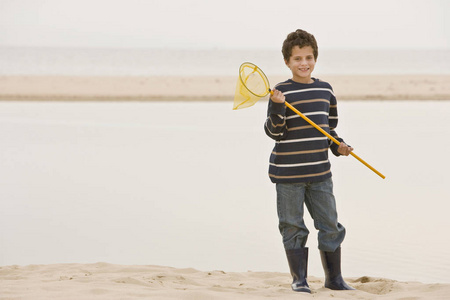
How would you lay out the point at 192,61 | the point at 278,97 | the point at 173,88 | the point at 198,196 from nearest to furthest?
the point at 278,97, the point at 198,196, the point at 173,88, the point at 192,61

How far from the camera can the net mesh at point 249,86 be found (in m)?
3.42

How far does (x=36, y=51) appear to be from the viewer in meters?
35.4

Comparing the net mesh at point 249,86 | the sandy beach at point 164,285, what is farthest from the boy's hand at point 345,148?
the sandy beach at point 164,285

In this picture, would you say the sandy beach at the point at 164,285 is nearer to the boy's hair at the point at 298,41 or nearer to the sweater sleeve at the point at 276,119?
the sweater sleeve at the point at 276,119

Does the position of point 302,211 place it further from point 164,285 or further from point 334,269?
point 164,285

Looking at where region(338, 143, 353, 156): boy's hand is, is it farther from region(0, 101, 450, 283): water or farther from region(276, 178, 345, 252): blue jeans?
region(0, 101, 450, 283): water

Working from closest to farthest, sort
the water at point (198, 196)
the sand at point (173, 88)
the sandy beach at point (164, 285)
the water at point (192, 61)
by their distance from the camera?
1. the sandy beach at point (164, 285)
2. the water at point (198, 196)
3. the sand at point (173, 88)
4. the water at point (192, 61)

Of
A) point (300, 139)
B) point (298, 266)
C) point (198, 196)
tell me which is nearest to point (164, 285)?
point (298, 266)

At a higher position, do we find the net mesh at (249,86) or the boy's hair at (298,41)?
the boy's hair at (298,41)

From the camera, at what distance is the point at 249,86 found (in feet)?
11.3

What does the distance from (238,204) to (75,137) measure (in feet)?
12.2

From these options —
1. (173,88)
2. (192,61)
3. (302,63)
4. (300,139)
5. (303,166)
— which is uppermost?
(192,61)

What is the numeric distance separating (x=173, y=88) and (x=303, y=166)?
1248cm

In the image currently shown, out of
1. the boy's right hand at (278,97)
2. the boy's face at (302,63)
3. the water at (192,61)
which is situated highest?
the water at (192,61)
